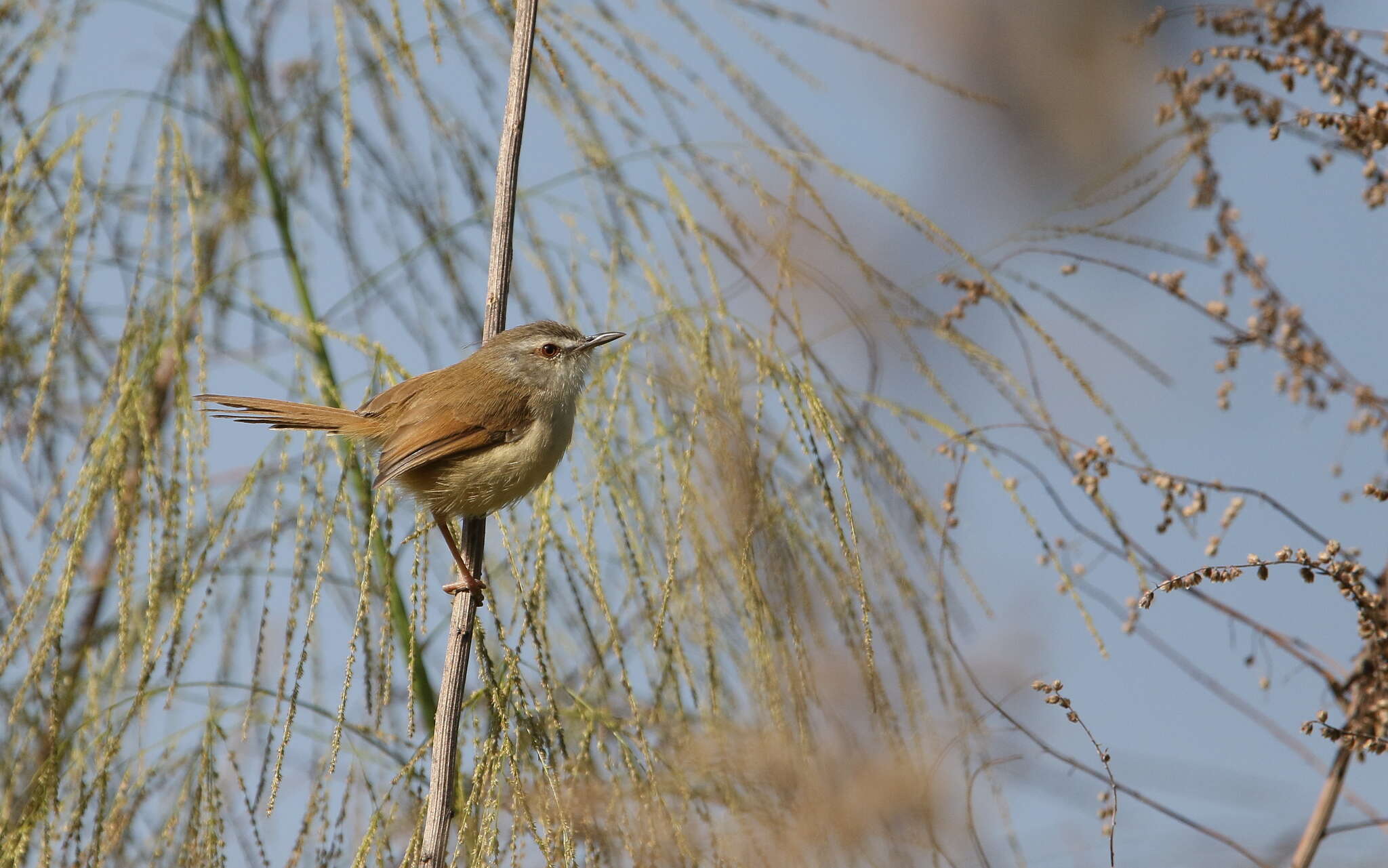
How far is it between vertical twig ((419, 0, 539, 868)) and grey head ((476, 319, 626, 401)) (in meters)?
0.45

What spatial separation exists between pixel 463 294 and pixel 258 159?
1.62ft

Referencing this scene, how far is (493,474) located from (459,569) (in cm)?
22

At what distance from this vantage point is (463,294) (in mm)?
2746

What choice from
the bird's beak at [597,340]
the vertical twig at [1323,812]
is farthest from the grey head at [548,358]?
the vertical twig at [1323,812]

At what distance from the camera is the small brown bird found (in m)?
2.68

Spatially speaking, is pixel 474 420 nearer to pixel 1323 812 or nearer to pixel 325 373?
pixel 325 373

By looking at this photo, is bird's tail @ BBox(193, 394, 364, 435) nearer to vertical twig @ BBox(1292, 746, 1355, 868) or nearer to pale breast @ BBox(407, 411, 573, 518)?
pale breast @ BBox(407, 411, 573, 518)

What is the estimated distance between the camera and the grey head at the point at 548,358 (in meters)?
2.85

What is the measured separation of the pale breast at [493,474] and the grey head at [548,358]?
123 mm

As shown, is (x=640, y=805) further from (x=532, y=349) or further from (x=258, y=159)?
(x=258, y=159)

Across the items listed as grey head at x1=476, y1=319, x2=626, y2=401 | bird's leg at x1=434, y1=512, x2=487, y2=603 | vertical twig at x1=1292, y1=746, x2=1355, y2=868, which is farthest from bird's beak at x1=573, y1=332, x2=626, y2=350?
vertical twig at x1=1292, y1=746, x2=1355, y2=868

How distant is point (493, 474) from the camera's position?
2688mm

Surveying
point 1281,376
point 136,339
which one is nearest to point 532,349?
point 136,339

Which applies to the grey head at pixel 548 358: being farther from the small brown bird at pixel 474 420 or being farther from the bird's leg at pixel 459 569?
the bird's leg at pixel 459 569
